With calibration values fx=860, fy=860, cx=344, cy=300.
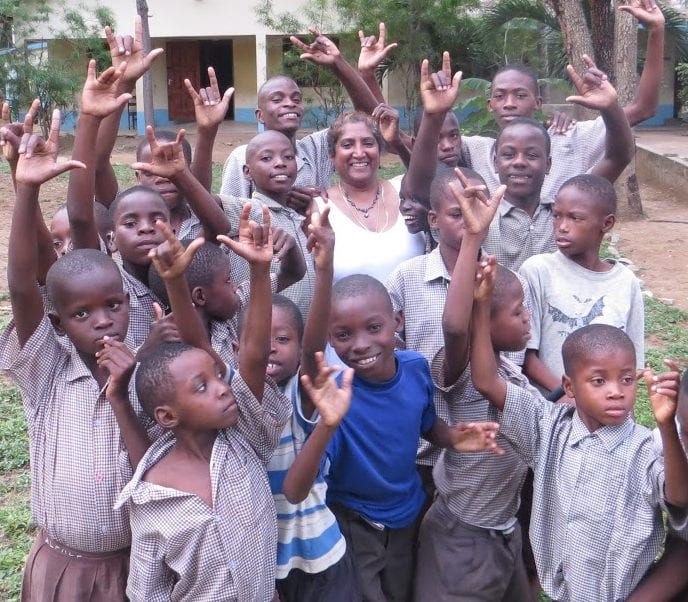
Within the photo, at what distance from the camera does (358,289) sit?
7.67 feet

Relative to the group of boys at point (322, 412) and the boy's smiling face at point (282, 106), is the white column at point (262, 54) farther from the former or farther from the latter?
the group of boys at point (322, 412)

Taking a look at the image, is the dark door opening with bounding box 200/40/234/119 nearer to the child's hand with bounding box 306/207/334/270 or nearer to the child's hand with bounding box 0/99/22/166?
the child's hand with bounding box 0/99/22/166

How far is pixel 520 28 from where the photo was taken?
14.2 metres

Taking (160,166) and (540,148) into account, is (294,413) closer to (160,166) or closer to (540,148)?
(160,166)

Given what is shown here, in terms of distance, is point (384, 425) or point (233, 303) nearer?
point (384, 425)

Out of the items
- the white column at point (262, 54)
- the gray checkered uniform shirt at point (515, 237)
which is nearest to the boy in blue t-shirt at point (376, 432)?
the gray checkered uniform shirt at point (515, 237)

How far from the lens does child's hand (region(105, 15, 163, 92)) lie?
2.88m

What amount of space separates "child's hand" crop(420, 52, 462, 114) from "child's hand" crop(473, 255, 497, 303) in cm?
93

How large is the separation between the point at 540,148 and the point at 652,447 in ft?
4.31

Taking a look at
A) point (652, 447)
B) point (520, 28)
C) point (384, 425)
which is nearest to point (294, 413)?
point (384, 425)

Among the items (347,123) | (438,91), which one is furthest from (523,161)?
(347,123)

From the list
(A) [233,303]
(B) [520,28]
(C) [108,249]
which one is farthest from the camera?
(B) [520,28]

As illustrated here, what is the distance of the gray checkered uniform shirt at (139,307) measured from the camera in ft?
8.15

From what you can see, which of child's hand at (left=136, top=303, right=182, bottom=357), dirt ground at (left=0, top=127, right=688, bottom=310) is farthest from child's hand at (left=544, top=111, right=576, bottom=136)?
dirt ground at (left=0, top=127, right=688, bottom=310)
